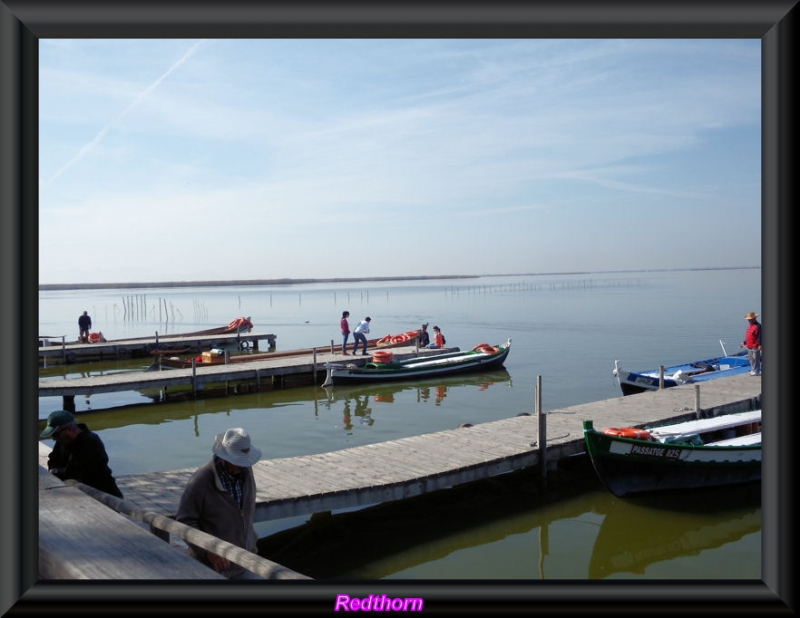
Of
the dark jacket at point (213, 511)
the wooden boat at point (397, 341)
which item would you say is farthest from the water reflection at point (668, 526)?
the wooden boat at point (397, 341)

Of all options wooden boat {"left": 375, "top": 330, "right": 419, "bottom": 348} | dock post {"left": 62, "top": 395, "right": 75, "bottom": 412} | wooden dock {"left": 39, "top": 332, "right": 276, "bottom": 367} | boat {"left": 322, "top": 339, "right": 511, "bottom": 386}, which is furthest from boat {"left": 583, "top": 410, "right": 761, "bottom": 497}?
wooden dock {"left": 39, "top": 332, "right": 276, "bottom": 367}

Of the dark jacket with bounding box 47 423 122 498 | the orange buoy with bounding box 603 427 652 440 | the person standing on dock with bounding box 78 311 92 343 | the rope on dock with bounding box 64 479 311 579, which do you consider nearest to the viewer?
the rope on dock with bounding box 64 479 311 579

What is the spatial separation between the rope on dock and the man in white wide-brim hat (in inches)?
11.3

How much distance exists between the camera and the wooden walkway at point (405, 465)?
942 centimetres

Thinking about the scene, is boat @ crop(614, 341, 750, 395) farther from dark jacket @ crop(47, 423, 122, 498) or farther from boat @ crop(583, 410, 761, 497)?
dark jacket @ crop(47, 423, 122, 498)

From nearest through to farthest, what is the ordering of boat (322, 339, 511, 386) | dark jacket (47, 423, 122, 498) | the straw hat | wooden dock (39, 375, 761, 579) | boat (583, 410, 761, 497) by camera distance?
wooden dock (39, 375, 761, 579) → the straw hat → dark jacket (47, 423, 122, 498) → boat (583, 410, 761, 497) → boat (322, 339, 511, 386)

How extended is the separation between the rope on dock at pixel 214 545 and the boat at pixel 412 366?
64.8 ft

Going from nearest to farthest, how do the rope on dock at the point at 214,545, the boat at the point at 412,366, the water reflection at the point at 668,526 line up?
the rope on dock at the point at 214,545
the water reflection at the point at 668,526
the boat at the point at 412,366

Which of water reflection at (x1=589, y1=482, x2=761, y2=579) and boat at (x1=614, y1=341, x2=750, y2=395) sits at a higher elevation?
boat at (x1=614, y1=341, x2=750, y2=395)

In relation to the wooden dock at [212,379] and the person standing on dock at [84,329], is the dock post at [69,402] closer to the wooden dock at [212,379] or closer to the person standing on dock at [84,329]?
the wooden dock at [212,379]

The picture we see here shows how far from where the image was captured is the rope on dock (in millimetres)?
3406

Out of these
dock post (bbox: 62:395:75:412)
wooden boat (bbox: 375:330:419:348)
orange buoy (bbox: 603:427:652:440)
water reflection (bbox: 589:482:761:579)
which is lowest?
water reflection (bbox: 589:482:761:579)

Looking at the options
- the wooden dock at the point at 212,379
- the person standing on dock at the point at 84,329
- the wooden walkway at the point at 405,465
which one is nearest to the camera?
the wooden walkway at the point at 405,465
